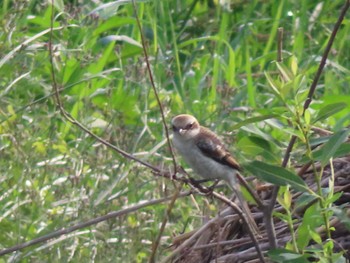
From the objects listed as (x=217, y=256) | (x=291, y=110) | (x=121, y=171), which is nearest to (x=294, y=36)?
(x=121, y=171)

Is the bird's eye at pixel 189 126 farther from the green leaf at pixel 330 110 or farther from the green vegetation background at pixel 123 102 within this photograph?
the green leaf at pixel 330 110

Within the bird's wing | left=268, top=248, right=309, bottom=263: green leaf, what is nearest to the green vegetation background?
the bird's wing

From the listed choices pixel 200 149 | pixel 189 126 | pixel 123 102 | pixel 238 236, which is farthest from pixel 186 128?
pixel 123 102

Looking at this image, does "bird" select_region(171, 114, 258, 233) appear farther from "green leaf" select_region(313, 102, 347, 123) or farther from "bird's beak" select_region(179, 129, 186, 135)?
"green leaf" select_region(313, 102, 347, 123)

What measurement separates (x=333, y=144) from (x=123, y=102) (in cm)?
363

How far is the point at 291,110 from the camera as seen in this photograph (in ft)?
11.9

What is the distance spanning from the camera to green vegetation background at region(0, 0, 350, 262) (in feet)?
19.2

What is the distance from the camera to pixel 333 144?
3.57m

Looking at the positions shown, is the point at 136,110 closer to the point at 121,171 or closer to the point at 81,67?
the point at 81,67

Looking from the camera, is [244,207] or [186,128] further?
[186,128]

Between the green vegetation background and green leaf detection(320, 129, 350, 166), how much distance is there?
0.18 meters

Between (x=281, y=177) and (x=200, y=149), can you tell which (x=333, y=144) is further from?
(x=200, y=149)

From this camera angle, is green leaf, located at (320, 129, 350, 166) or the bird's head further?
the bird's head

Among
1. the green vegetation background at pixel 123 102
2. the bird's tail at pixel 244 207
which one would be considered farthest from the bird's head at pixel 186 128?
the bird's tail at pixel 244 207
